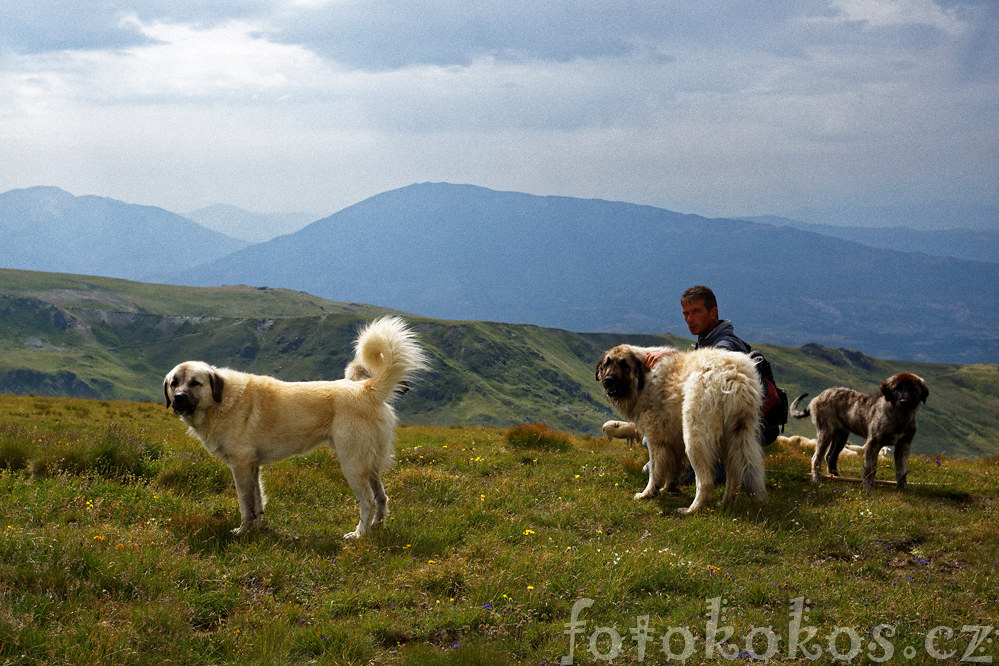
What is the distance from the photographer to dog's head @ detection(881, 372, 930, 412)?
9.98m

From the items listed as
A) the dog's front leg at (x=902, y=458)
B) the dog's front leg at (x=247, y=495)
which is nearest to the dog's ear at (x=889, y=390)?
the dog's front leg at (x=902, y=458)

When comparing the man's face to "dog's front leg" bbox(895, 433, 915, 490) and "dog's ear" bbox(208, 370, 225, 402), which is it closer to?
"dog's front leg" bbox(895, 433, 915, 490)

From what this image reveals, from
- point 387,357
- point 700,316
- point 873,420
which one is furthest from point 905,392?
point 387,357

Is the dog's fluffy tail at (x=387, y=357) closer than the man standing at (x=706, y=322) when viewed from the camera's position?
Yes

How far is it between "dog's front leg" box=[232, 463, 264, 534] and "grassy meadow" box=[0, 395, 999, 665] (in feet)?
1.00

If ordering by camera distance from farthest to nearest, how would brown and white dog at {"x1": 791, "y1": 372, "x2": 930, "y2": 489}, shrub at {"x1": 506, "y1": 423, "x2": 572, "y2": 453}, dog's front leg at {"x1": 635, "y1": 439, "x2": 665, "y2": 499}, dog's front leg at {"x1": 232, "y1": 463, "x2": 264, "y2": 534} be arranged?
shrub at {"x1": 506, "y1": 423, "x2": 572, "y2": 453}, brown and white dog at {"x1": 791, "y1": 372, "x2": 930, "y2": 489}, dog's front leg at {"x1": 635, "y1": 439, "x2": 665, "y2": 499}, dog's front leg at {"x1": 232, "y1": 463, "x2": 264, "y2": 534}

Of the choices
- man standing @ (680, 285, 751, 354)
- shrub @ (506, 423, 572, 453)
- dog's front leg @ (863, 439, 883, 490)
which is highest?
man standing @ (680, 285, 751, 354)

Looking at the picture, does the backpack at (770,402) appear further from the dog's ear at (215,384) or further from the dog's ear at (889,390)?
the dog's ear at (215,384)

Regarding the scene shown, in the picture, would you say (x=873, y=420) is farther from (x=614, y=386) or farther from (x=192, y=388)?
(x=192, y=388)

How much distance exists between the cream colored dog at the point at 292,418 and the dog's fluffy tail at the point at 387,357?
0.01m

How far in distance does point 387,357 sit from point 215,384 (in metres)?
2.13

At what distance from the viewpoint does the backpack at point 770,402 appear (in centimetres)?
1002

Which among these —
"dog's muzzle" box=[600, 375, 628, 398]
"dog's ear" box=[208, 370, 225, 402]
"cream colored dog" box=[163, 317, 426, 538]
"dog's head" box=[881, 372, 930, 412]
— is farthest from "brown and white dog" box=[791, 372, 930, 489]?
"dog's ear" box=[208, 370, 225, 402]

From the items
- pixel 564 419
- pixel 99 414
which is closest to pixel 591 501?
pixel 99 414
